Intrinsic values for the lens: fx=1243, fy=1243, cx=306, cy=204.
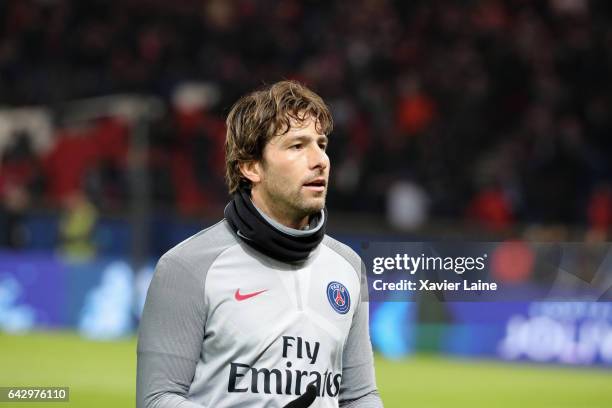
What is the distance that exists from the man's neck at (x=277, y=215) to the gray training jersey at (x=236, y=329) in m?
0.11

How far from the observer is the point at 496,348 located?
10336 millimetres

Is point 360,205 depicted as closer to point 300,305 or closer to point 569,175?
point 569,175

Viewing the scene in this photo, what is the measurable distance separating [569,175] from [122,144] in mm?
5908

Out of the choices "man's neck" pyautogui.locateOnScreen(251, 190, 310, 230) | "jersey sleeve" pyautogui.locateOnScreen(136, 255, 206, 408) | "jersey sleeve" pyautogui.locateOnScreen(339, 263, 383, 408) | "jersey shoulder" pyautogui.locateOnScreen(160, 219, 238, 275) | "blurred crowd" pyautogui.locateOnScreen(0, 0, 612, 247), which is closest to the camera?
"jersey sleeve" pyautogui.locateOnScreen(136, 255, 206, 408)

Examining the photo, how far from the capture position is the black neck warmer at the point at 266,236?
3.45 m

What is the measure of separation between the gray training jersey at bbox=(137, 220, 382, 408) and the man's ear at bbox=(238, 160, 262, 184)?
0.16 m

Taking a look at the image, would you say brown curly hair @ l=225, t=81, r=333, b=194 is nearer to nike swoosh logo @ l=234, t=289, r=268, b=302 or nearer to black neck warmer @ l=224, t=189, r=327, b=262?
black neck warmer @ l=224, t=189, r=327, b=262

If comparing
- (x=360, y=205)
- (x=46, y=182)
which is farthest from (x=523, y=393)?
(x=46, y=182)

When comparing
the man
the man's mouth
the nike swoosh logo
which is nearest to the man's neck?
the man

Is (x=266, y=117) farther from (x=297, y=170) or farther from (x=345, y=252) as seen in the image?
(x=345, y=252)

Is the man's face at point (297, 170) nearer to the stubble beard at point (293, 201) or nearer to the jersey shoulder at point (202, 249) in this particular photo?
the stubble beard at point (293, 201)

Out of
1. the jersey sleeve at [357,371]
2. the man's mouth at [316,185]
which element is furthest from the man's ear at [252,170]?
the jersey sleeve at [357,371]

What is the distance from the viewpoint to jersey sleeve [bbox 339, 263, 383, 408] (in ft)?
12.0

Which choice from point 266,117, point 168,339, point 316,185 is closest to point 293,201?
point 316,185
